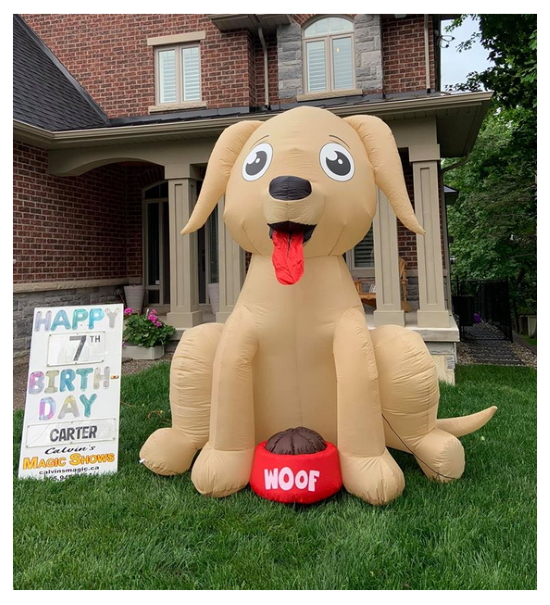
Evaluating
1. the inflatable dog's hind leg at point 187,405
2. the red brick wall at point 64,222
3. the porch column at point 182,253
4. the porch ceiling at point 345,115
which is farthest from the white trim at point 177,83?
the inflatable dog's hind leg at point 187,405

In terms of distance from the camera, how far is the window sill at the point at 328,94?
929cm

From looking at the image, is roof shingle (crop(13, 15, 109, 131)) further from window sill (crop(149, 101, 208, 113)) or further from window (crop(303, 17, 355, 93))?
window (crop(303, 17, 355, 93))

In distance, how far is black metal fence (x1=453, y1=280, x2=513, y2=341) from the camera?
11.4 metres

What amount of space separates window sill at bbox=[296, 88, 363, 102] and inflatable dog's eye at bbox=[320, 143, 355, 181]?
7190 mm

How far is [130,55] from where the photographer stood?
33.9 ft

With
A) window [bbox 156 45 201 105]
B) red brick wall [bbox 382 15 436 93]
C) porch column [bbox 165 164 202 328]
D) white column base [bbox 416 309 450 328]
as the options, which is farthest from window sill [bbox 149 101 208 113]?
white column base [bbox 416 309 450 328]

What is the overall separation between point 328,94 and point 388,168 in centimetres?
716

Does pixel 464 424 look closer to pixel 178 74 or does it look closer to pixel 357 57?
pixel 357 57

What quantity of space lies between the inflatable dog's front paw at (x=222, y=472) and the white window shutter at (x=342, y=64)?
27.9ft

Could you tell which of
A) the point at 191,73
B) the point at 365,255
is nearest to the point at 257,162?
the point at 365,255

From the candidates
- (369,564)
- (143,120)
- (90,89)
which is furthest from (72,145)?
(369,564)

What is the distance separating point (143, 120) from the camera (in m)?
9.91

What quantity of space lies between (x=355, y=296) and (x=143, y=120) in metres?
8.45

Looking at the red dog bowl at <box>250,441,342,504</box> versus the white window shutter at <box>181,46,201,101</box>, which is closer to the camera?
the red dog bowl at <box>250,441,342,504</box>
